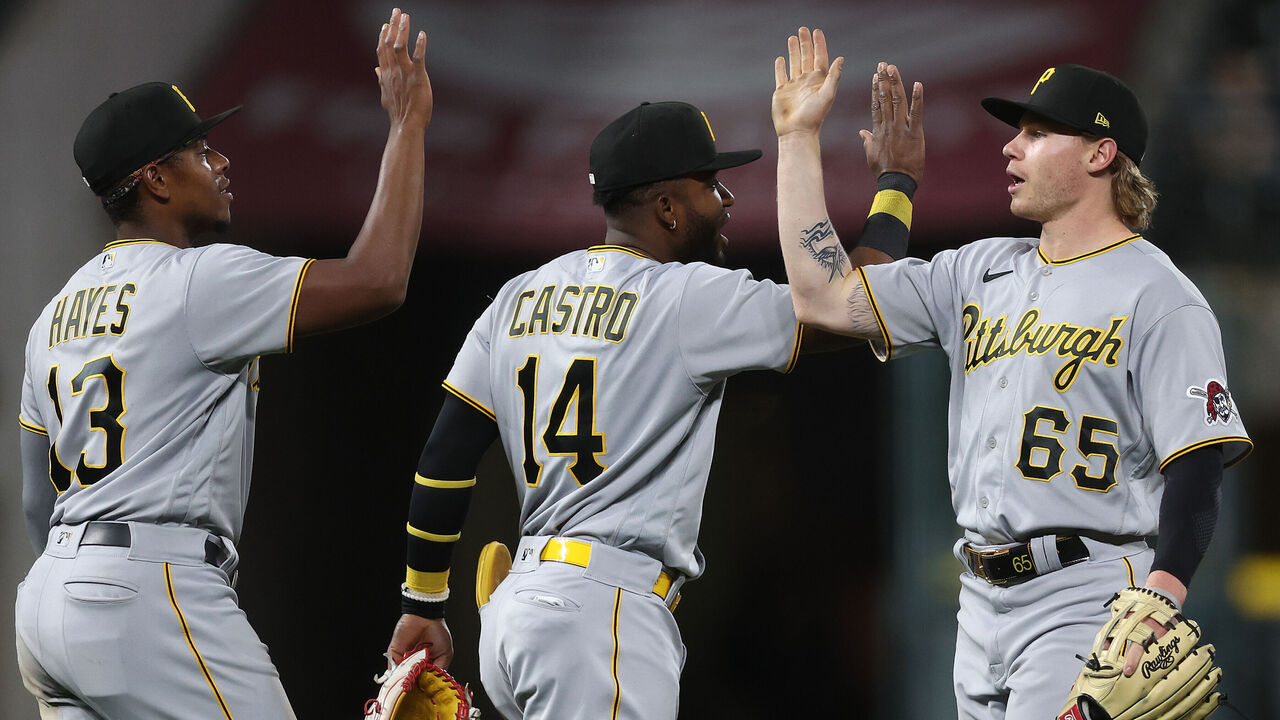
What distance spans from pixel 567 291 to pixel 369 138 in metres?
3.64

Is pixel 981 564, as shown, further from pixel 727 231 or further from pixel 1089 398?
pixel 727 231

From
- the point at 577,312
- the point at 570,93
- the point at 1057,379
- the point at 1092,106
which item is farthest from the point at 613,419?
the point at 570,93

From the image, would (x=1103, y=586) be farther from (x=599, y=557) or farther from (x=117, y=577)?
(x=117, y=577)

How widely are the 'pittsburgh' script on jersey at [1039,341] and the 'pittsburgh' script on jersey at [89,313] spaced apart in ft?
5.97

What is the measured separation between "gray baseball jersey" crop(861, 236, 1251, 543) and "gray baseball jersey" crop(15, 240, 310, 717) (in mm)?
1499

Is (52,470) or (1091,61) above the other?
(1091,61)

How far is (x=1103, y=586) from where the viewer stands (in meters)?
2.42

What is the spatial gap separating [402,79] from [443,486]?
0.97 m

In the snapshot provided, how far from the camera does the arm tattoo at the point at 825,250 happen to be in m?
2.77

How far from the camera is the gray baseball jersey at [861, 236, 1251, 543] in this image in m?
2.38

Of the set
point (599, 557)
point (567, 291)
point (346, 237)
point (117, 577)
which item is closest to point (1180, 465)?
point (599, 557)

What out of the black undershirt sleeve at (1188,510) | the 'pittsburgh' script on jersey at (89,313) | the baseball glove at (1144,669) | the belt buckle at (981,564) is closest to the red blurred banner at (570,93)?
the 'pittsburgh' script on jersey at (89,313)

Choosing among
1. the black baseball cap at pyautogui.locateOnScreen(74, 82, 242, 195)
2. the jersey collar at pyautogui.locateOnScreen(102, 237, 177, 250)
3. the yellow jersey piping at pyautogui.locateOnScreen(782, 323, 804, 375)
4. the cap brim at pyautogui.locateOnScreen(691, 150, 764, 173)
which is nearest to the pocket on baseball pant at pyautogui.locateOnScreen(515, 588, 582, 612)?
the yellow jersey piping at pyautogui.locateOnScreen(782, 323, 804, 375)

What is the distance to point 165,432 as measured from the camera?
9.01 feet
